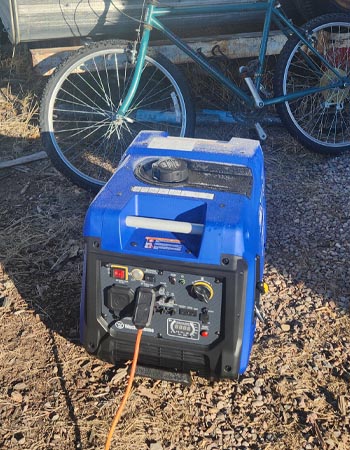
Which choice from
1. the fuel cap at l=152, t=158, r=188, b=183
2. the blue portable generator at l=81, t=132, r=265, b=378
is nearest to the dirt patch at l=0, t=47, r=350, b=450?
the blue portable generator at l=81, t=132, r=265, b=378

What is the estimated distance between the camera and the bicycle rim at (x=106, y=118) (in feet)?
11.8

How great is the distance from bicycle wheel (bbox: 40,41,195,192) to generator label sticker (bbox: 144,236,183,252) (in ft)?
5.10

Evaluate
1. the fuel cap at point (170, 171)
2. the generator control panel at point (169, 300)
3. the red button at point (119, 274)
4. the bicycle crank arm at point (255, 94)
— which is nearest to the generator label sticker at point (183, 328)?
the generator control panel at point (169, 300)

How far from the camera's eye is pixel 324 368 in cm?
246

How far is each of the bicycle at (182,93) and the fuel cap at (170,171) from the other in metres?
1.36

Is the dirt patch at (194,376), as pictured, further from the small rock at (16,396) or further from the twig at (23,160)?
the twig at (23,160)

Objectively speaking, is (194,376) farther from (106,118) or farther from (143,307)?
(106,118)

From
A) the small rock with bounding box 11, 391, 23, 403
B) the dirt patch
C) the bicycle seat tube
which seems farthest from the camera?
the bicycle seat tube

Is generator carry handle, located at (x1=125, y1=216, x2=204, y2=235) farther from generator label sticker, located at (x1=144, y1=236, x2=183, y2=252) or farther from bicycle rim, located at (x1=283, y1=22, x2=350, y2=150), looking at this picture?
bicycle rim, located at (x1=283, y1=22, x2=350, y2=150)

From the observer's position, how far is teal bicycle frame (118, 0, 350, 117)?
11.5 ft

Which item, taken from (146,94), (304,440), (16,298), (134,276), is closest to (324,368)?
(304,440)

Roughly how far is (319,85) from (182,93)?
1103mm

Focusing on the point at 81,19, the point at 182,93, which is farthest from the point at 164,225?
the point at 81,19

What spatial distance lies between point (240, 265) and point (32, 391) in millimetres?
1015
